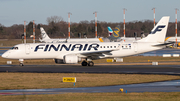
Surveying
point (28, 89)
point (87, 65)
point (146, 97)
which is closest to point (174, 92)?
point (146, 97)

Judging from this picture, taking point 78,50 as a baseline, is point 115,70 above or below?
below

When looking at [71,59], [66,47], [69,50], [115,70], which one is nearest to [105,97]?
[115,70]

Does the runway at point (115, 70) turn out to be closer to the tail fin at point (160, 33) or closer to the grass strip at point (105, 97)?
the tail fin at point (160, 33)

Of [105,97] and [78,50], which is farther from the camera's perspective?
[78,50]

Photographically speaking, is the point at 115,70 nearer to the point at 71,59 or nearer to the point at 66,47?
the point at 71,59

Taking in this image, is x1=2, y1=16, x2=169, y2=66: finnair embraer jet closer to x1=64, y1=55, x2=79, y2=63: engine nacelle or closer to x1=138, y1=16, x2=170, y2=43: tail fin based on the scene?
x1=138, y1=16, x2=170, y2=43: tail fin

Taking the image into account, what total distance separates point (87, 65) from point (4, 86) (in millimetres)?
19528

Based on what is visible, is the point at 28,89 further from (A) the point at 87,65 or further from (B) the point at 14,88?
(A) the point at 87,65

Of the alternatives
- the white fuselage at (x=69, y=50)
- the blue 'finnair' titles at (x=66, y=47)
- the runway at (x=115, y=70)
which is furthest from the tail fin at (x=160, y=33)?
the blue 'finnair' titles at (x=66, y=47)

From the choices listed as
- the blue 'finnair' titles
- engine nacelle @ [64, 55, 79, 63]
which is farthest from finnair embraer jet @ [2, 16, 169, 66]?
engine nacelle @ [64, 55, 79, 63]

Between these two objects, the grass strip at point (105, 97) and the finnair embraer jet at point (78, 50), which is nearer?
the grass strip at point (105, 97)

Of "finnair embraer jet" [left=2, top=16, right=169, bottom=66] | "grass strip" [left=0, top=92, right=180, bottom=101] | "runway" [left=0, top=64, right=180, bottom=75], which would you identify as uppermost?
"finnair embraer jet" [left=2, top=16, right=169, bottom=66]

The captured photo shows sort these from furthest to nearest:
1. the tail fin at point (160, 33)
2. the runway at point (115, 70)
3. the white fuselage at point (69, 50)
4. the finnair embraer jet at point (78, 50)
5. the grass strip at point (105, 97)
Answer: the tail fin at point (160, 33)
the white fuselage at point (69, 50)
the finnair embraer jet at point (78, 50)
the runway at point (115, 70)
the grass strip at point (105, 97)

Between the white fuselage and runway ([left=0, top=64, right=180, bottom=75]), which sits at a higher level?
the white fuselage
